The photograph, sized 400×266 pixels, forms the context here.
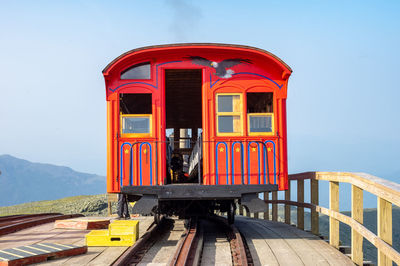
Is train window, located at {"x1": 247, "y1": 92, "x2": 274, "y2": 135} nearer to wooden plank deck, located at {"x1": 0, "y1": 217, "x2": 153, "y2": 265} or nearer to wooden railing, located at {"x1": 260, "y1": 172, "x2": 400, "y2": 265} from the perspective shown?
wooden railing, located at {"x1": 260, "y1": 172, "x2": 400, "y2": 265}

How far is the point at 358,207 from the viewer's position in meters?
5.80

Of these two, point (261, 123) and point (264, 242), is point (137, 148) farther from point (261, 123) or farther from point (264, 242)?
point (264, 242)

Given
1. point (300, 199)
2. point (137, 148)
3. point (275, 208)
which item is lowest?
point (275, 208)

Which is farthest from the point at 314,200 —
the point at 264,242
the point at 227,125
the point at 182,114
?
the point at 182,114

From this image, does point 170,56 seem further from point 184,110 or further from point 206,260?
point 184,110

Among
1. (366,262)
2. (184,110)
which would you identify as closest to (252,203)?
(366,262)

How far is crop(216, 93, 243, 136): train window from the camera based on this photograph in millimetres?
8203

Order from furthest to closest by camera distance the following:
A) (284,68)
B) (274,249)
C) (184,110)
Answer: (184,110) < (284,68) < (274,249)

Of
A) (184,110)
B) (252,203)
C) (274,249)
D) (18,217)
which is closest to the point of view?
(274,249)

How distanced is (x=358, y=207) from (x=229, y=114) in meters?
3.22

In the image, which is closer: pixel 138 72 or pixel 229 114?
pixel 229 114

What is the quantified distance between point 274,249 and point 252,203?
1179 mm

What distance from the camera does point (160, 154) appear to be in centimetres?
820

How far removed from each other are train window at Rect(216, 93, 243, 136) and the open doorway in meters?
0.84
